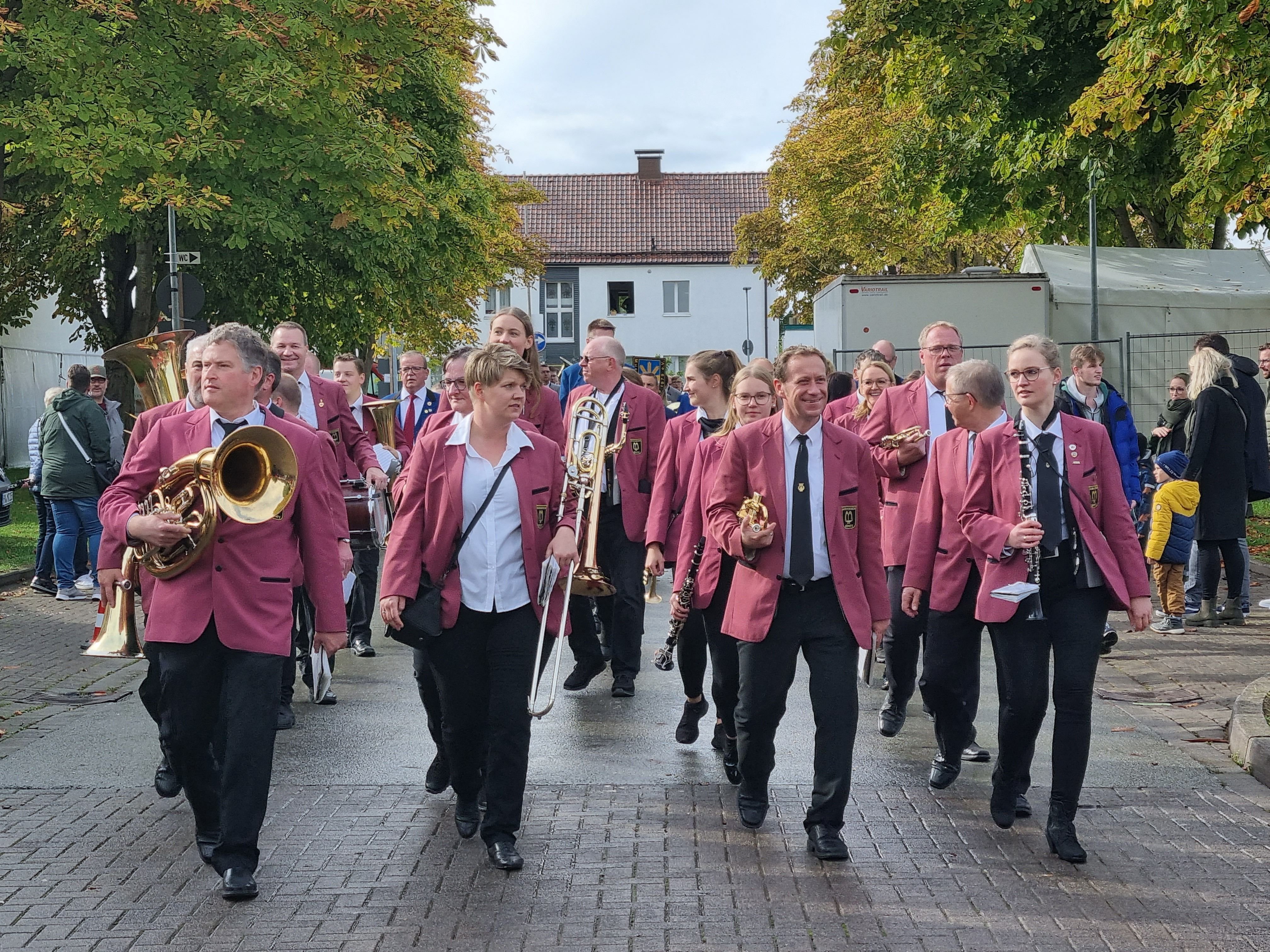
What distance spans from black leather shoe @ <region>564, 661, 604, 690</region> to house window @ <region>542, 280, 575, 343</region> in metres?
60.2

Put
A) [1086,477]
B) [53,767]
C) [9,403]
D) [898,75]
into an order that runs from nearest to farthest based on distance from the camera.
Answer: [1086,477] → [53,767] → [898,75] → [9,403]

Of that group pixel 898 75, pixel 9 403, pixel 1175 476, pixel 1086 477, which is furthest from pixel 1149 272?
pixel 9 403

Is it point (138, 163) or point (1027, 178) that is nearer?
point (138, 163)

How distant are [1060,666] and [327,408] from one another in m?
4.75

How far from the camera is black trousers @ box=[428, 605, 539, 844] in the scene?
5.45 meters

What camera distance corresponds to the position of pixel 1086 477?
5.68 meters

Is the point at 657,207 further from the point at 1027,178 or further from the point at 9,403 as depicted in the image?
Answer: the point at 1027,178

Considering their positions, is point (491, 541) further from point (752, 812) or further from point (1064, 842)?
point (1064, 842)

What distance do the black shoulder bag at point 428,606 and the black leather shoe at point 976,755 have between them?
9.19 feet

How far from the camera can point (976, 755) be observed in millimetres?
7145

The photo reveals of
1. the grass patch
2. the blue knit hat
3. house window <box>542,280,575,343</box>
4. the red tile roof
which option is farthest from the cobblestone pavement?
the red tile roof

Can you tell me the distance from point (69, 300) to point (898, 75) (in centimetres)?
1513

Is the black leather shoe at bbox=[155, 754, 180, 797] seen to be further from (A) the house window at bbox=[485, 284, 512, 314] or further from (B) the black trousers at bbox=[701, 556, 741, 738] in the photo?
(A) the house window at bbox=[485, 284, 512, 314]

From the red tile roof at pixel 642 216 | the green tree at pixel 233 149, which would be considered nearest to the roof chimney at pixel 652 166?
the red tile roof at pixel 642 216
